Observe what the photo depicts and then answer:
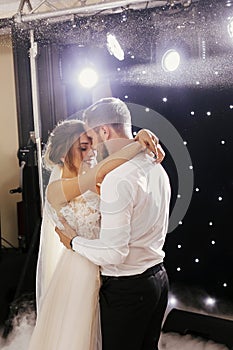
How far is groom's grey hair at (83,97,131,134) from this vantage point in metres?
1.68

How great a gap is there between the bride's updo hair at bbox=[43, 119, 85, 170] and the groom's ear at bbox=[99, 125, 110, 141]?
98 millimetres

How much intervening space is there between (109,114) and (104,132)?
0.09 metres

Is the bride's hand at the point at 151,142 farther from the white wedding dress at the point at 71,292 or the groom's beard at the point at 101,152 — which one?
the white wedding dress at the point at 71,292

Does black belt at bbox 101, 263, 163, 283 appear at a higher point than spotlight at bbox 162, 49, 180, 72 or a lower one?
lower

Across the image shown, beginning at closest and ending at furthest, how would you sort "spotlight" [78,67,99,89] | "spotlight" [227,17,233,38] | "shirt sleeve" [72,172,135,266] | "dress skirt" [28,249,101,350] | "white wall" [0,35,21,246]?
"shirt sleeve" [72,172,135,266]
"dress skirt" [28,249,101,350]
"spotlight" [227,17,233,38]
"spotlight" [78,67,99,89]
"white wall" [0,35,21,246]

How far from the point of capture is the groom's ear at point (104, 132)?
167 centimetres

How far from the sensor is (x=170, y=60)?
1.81 m

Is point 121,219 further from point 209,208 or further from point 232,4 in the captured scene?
point 232,4

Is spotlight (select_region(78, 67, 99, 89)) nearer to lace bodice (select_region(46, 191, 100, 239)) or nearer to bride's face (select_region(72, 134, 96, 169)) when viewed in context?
bride's face (select_region(72, 134, 96, 169))

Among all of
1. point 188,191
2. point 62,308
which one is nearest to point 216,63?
point 188,191

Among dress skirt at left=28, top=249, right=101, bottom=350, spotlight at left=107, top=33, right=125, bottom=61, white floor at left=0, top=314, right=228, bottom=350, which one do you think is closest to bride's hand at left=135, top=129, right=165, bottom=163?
spotlight at left=107, top=33, right=125, bottom=61

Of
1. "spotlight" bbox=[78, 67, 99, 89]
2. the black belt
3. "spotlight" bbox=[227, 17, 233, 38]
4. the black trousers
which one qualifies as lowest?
the black trousers

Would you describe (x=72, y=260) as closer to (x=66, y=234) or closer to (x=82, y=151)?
(x=66, y=234)

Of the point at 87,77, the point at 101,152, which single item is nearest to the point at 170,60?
the point at 87,77
